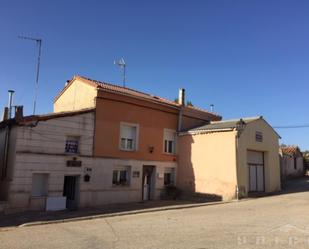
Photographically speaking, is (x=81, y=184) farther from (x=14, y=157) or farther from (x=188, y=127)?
(x=188, y=127)

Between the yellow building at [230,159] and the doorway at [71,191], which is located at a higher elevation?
the yellow building at [230,159]

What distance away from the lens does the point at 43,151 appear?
1719 cm

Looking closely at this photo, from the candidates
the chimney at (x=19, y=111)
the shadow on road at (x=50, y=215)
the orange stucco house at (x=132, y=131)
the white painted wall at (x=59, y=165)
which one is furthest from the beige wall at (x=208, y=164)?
the chimney at (x=19, y=111)

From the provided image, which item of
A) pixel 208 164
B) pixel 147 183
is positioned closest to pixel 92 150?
pixel 147 183

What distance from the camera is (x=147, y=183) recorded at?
881 inches

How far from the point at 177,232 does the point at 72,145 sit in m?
9.63

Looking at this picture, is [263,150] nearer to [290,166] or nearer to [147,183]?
[147,183]

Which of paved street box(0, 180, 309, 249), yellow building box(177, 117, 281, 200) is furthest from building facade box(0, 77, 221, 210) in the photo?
paved street box(0, 180, 309, 249)

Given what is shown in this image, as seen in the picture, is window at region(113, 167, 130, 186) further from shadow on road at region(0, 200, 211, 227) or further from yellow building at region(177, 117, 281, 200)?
yellow building at region(177, 117, 281, 200)

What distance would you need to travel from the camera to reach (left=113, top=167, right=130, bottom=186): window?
2044 centimetres

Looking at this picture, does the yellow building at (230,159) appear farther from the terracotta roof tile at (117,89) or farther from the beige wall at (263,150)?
the terracotta roof tile at (117,89)

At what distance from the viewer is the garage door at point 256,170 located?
2319 cm

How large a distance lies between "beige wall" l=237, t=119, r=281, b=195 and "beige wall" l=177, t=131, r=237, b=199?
24.4 inches

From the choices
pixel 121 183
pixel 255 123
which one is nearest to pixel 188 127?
pixel 255 123
